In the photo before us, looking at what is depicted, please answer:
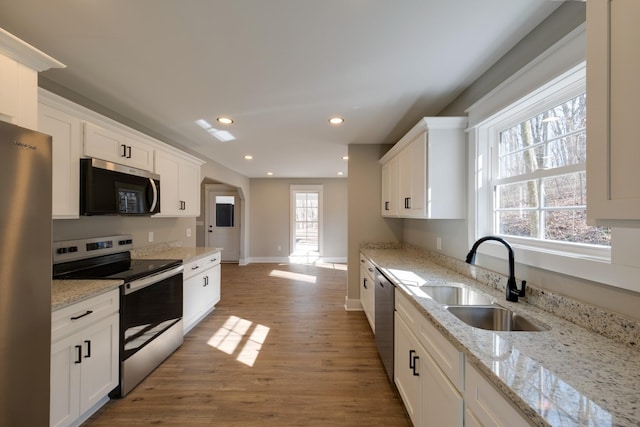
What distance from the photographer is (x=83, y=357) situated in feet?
5.35

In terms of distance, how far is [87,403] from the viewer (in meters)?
1.67

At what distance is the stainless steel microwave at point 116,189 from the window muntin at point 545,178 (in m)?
3.05

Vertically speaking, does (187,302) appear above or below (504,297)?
below

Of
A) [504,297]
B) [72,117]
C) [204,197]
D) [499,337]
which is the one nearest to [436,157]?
[504,297]

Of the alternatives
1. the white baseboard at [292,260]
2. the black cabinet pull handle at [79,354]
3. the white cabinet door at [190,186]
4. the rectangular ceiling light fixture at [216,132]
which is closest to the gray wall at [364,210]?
the rectangular ceiling light fixture at [216,132]

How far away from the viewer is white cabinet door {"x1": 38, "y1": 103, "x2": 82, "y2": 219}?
1.75 metres

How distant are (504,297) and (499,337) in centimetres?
61

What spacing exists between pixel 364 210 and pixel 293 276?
2.76m

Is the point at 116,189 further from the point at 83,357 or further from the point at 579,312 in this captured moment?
the point at 579,312

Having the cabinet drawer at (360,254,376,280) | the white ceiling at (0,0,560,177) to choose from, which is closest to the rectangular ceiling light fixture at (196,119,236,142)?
the white ceiling at (0,0,560,177)

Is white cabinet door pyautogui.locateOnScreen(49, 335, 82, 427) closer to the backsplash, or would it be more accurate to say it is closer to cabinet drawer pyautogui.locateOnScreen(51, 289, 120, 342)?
cabinet drawer pyautogui.locateOnScreen(51, 289, 120, 342)

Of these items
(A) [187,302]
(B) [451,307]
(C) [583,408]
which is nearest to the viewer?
(C) [583,408]

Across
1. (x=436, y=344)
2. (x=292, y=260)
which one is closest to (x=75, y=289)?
(x=436, y=344)

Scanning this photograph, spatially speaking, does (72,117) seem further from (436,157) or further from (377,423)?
(377,423)
